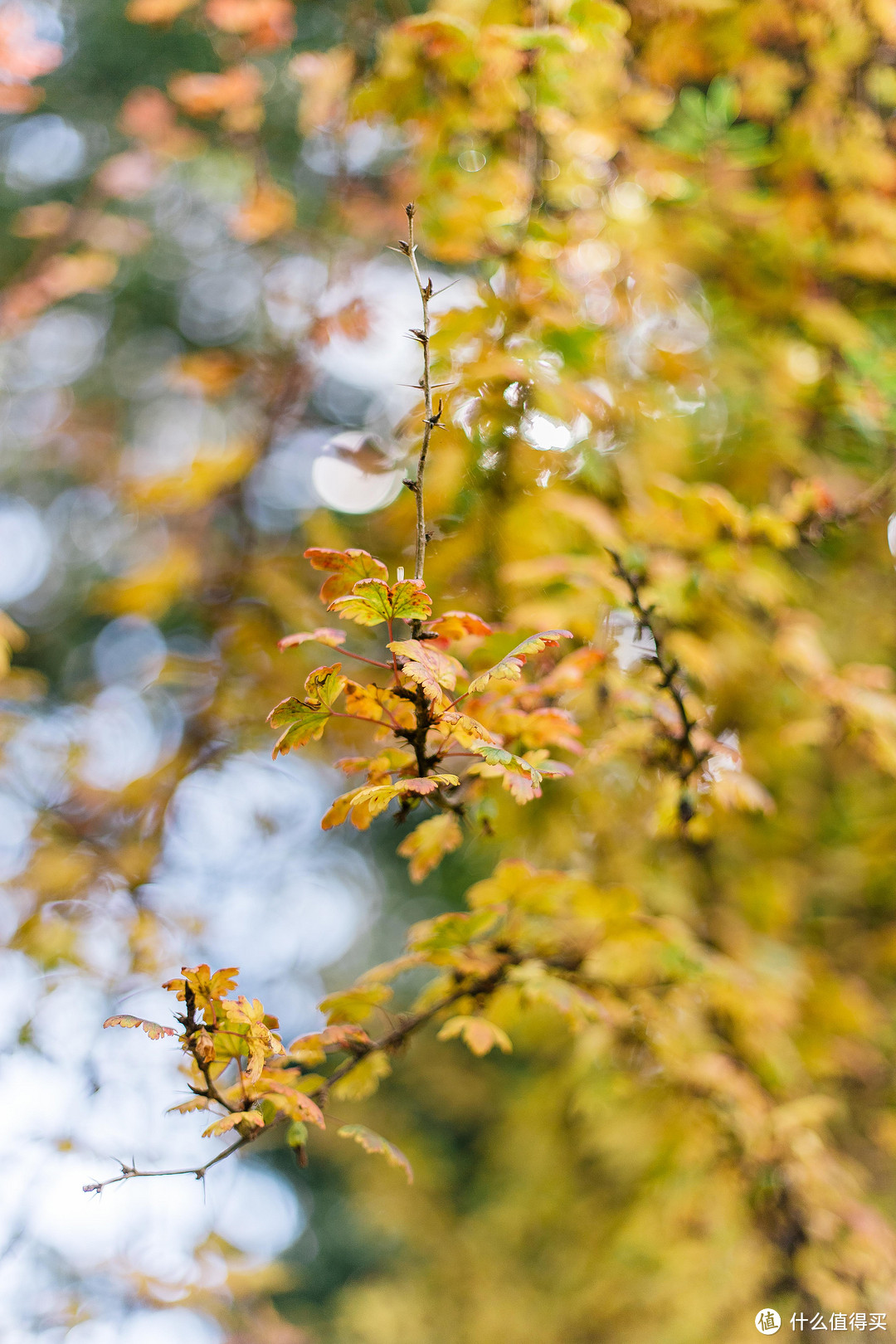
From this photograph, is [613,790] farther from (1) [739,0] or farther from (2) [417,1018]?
(1) [739,0]

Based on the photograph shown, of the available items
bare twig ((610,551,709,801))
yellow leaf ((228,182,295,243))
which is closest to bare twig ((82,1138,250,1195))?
bare twig ((610,551,709,801))

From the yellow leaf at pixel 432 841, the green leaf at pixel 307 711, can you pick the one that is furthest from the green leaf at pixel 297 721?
the yellow leaf at pixel 432 841

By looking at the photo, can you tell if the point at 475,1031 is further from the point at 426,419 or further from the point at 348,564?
the point at 426,419

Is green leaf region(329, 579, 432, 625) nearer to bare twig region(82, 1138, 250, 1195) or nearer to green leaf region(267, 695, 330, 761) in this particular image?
green leaf region(267, 695, 330, 761)

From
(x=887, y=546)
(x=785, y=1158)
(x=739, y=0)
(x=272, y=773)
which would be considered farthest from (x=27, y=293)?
(x=785, y=1158)

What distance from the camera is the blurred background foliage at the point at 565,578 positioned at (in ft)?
5.26

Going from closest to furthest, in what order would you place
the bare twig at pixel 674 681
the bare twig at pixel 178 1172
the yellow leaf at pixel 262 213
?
1. the bare twig at pixel 178 1172
2. the bare twig at pixel 674 681
3. the yellow leaf at pixel 262 213

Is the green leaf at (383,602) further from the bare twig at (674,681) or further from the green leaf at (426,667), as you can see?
the bare twig at (674,681)

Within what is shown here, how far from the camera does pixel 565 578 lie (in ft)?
5.04

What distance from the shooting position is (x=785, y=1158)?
1.78 m

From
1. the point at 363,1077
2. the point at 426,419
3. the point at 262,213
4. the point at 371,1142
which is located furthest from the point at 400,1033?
Result: the point at 262,213

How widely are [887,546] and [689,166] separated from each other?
4.06 feet

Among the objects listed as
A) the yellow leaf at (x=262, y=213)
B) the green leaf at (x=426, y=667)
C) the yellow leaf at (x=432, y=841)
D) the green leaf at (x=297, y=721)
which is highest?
the yellow leaf at (x=262, y=213)

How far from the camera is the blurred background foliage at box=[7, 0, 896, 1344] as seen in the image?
63.1 inches
